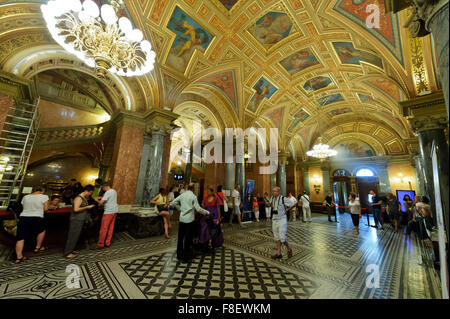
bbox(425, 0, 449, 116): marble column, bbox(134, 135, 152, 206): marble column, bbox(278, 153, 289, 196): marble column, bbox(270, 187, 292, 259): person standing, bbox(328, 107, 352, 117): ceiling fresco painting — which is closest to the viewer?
bbox(425, 0, 449, 116): marble column

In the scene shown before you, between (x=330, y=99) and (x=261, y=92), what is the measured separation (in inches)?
201

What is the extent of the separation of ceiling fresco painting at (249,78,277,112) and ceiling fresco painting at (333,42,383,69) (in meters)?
3.11

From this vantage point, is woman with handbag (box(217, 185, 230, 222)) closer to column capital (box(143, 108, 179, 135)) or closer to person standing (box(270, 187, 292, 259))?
person standing (box(270, 187, 292, 259))

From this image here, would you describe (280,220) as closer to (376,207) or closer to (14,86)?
Result: (376,207)

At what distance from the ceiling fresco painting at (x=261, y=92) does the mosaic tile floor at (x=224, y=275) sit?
7.63 metres

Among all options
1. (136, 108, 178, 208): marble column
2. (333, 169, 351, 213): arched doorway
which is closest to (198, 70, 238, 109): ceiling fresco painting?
(136, 108, 178, 208): marble column

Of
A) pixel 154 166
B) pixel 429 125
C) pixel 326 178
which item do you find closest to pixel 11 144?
pixel 154 166

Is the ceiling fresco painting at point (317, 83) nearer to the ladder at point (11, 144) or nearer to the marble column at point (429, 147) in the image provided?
the marble column at point (429, 147)

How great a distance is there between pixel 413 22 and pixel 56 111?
1615 centimetres

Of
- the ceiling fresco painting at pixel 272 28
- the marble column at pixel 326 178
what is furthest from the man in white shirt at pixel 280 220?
the marble column at pixel 326 178

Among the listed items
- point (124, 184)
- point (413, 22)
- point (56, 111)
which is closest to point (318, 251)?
point (413, 22)

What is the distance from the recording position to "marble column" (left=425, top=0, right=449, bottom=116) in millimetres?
1306
